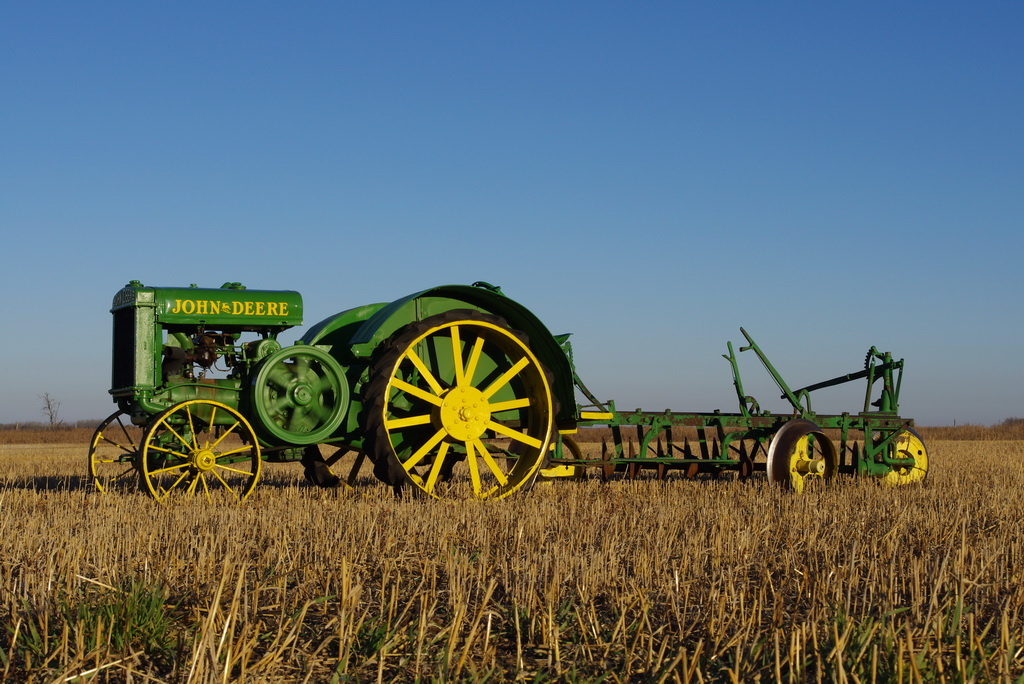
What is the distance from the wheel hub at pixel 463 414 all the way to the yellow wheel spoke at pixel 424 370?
0.39 ft

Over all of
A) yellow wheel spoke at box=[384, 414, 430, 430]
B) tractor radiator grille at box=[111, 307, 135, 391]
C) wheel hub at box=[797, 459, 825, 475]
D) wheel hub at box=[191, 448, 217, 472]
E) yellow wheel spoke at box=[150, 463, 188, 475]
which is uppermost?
tractor radiator grille at box=[111, 307, 135, 391]

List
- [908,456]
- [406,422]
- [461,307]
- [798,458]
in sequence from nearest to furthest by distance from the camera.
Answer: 1. [406,422]
2. [461,307]
3. [798,458]
4. [908,456]

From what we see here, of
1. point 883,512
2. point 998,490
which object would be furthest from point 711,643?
point 998,490

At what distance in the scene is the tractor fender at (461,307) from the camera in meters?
8.88

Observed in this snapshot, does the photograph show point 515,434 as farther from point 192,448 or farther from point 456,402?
point 192,448

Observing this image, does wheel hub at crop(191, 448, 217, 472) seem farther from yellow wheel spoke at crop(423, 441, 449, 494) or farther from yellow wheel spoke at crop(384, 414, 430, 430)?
yellow wheel spoke at crop(423, 441, 449, 494)

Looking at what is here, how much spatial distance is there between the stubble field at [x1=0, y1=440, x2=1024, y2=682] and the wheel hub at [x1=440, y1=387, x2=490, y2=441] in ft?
3.56

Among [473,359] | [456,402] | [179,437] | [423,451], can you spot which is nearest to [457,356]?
[473,359]

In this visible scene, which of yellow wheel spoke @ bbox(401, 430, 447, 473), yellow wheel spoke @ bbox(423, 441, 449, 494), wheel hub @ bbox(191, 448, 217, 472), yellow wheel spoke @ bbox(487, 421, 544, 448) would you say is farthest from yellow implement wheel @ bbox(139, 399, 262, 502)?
yellow wheel spoke @ bbox(487, 421, 544, 448)

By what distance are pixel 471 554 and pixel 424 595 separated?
1.49 m

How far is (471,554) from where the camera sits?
5.62 metres

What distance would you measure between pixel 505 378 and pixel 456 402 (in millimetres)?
516

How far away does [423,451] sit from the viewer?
8.70 metres

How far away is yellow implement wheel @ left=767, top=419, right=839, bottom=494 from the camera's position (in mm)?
10344
